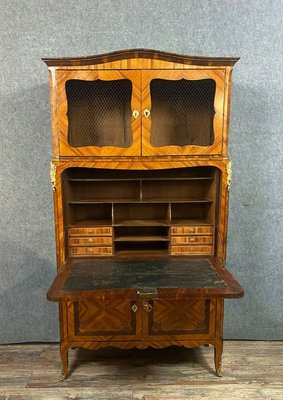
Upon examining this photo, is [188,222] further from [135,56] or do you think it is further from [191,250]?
[135,56]

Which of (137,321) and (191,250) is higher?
(191,250)

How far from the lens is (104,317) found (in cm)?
191

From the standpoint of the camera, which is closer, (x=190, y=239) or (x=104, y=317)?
(x=104, y=317)

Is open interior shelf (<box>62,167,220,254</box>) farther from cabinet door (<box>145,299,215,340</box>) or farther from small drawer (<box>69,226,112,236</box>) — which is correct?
cabinet door (<box>145,299,215,340</box>)

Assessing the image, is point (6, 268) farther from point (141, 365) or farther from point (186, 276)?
point (186, 276)

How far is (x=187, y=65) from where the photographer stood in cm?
177

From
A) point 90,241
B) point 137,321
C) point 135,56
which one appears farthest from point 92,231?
point 135,56

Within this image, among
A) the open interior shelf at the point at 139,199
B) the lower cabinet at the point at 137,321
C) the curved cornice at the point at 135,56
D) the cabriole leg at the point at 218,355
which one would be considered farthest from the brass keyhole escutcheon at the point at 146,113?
the cabriole leg at the point at 218,355

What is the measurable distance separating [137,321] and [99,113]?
1206 mm

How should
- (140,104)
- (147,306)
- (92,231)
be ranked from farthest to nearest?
(92,231) < (147,306) < (140,104)

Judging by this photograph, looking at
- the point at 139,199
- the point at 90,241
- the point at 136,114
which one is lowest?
the point at 90,241

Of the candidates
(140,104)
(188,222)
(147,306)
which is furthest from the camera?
(188,222)

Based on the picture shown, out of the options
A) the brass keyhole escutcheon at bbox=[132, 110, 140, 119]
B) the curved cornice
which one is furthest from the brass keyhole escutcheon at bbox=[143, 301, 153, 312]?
the curved cornice

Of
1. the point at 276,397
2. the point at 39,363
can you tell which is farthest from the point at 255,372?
the point at 39,363
